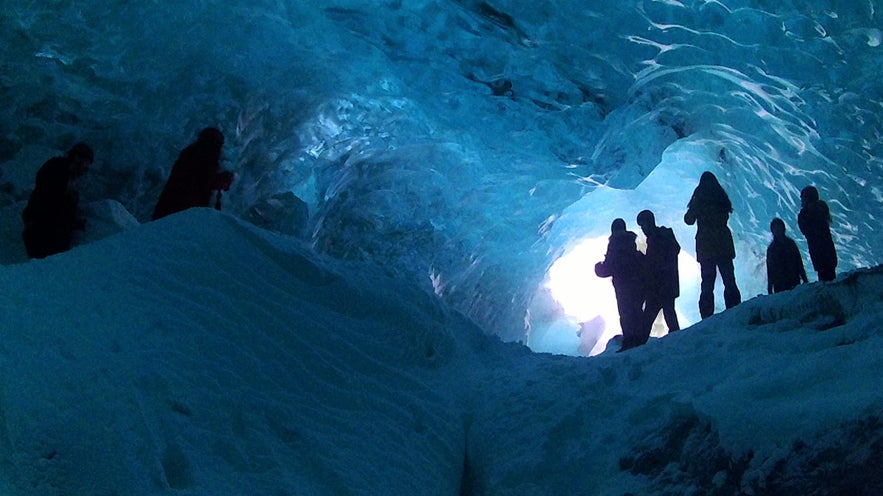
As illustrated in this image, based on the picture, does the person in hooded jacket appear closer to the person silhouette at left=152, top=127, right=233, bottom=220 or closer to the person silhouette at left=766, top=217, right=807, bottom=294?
the person silhouette at left=766, top=217, right=807, bottom=294

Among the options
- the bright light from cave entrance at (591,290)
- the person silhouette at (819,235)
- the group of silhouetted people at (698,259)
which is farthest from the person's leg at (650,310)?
the bright light from cave entrance at (591,290)

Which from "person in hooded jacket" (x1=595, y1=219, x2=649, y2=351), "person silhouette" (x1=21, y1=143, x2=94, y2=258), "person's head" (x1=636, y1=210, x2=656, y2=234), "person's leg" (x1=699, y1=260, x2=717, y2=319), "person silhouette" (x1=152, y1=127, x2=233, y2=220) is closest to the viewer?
"person silhouette" (x1=21, y1=143, x2=94, y2=258)

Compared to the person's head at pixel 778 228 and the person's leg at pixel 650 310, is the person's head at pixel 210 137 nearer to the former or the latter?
the person's leg at pixel 650 310

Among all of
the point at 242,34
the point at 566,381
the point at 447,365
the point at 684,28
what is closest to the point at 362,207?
the point at 242,34

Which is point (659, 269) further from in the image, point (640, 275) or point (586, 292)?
point (586, 292)

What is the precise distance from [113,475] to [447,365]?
10.9 feet

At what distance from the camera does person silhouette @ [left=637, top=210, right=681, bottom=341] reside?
24.8 ft

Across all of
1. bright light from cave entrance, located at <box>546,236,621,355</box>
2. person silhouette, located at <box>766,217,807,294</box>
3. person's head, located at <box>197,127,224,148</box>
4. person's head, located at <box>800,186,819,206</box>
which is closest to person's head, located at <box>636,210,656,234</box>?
person silhouette, located at <box>766,217,807,294</box>

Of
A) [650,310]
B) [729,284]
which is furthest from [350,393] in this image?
[729,284]

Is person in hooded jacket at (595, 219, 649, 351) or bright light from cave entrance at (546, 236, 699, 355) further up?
bright light from cave entrance at (546, 236, 699, 355)

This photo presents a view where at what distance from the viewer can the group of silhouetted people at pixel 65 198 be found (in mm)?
6184

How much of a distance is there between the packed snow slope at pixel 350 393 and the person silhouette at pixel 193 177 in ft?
3.63

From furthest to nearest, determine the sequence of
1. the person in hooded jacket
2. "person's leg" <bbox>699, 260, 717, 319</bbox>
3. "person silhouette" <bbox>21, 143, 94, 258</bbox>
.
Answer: "person's leg" <bbox>699, 260, 717, 319</bbox>, the person in hooded jacket, "person silhouette" <bbox>21, 143, 94, 258</bbox>

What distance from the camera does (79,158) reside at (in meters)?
6.38
